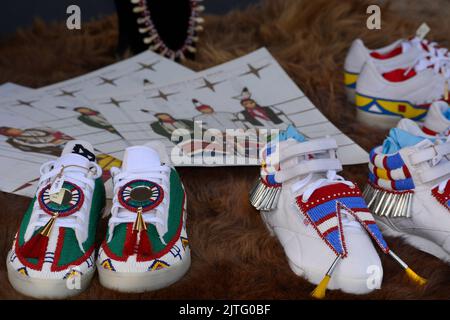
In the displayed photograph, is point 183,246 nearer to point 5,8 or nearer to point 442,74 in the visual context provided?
point 442,74

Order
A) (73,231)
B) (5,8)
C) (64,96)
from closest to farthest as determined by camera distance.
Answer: (73,231)
(64,96)
(5,8)

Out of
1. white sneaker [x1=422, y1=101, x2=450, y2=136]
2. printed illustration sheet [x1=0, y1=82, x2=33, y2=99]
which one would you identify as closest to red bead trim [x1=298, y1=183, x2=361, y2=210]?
white sneaker [x1=422, y1=101, x2=450, y2=136]

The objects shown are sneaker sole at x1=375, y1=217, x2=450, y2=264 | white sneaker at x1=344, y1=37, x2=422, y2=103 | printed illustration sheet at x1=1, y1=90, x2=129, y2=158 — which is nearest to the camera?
sneaker sole at x1=375, y1=217, x2=450, y2=264

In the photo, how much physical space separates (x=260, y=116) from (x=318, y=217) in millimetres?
398

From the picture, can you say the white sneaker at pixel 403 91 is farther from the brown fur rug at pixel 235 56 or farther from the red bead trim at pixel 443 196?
the red bead trim at pixel 443 196

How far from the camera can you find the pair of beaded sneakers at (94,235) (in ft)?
2.14

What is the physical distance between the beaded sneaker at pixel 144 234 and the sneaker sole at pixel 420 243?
0.87ft

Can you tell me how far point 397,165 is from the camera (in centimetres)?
79

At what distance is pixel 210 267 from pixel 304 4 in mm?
803

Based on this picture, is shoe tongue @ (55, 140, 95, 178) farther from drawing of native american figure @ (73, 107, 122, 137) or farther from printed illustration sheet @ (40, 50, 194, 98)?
printed illustration sheet @ (40, 50, 194, 98)

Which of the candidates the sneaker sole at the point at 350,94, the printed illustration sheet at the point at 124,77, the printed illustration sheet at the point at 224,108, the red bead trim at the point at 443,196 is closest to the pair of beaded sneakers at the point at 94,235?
the printed illustration sheet at the point at 224,108

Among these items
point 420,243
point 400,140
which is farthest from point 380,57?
point 420,243

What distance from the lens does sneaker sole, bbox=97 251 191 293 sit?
653mm

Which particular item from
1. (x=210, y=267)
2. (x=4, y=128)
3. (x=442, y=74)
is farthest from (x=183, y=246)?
(x=442, y=74)
